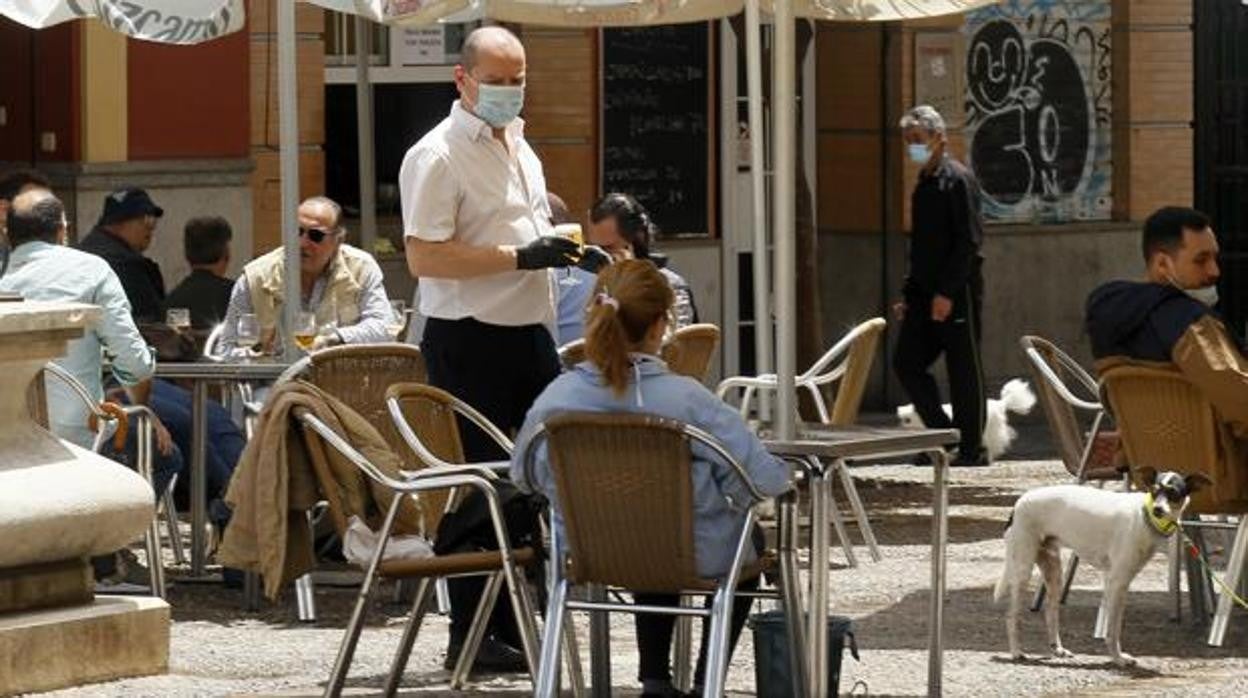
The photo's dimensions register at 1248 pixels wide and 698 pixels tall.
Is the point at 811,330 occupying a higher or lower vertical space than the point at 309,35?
lower

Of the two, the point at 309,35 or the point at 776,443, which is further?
the point at 309,35

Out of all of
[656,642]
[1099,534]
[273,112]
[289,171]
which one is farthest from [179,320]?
[273,112]

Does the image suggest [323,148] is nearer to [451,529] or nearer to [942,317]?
[942,317]

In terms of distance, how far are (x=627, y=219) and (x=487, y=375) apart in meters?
3.15

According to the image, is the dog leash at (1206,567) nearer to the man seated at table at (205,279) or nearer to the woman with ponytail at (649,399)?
the woman with ponytail at (649,399)

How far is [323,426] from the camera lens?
9516mm

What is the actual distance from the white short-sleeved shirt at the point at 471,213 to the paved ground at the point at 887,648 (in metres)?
1.13

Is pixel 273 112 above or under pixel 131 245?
above

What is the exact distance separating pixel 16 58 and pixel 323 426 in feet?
30.5

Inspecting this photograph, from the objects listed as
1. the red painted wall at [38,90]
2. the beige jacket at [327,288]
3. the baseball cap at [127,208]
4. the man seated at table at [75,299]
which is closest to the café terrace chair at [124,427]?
the man seated at table at [75,299]

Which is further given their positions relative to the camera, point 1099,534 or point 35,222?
point 35,222

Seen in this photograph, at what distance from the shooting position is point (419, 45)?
19.6 meters

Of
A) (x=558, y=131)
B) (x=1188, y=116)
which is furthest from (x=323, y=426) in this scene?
(x=1188, y=116)

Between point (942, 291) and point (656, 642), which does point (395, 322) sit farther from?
point (942, 291)
